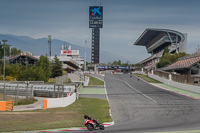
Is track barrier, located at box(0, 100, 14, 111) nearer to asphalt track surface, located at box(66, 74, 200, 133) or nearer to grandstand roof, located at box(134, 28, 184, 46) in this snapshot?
asphalt track surface, located at box(66, 74, 200, 133)

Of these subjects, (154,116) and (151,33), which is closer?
(154,116)

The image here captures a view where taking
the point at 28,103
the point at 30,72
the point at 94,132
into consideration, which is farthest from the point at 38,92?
the point at 94,132

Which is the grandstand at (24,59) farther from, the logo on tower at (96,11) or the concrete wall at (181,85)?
the concrete wall at (181,85)

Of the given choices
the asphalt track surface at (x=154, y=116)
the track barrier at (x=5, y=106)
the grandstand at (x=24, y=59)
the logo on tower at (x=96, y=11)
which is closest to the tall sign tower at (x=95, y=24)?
the logo on tower at (x=96, y=11)

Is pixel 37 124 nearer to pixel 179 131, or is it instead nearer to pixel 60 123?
pixel 60 123

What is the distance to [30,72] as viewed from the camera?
58500mm

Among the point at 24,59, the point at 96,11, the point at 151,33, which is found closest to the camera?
the point at 24,59

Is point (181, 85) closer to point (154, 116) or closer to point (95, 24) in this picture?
point (154, 116)

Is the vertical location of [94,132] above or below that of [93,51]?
below

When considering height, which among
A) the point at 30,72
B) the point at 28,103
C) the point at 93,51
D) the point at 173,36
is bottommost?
the point at 28,103

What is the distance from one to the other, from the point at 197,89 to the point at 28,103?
85.4ft

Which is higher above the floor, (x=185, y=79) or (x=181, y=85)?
(x=185, y=79)

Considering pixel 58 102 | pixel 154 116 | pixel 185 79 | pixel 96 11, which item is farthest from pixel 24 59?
pixel 154 116

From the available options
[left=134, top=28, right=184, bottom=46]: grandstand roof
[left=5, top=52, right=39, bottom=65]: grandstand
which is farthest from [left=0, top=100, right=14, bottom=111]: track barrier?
[left=134, top=28, right=184, bottom=46]: grandstand roof
